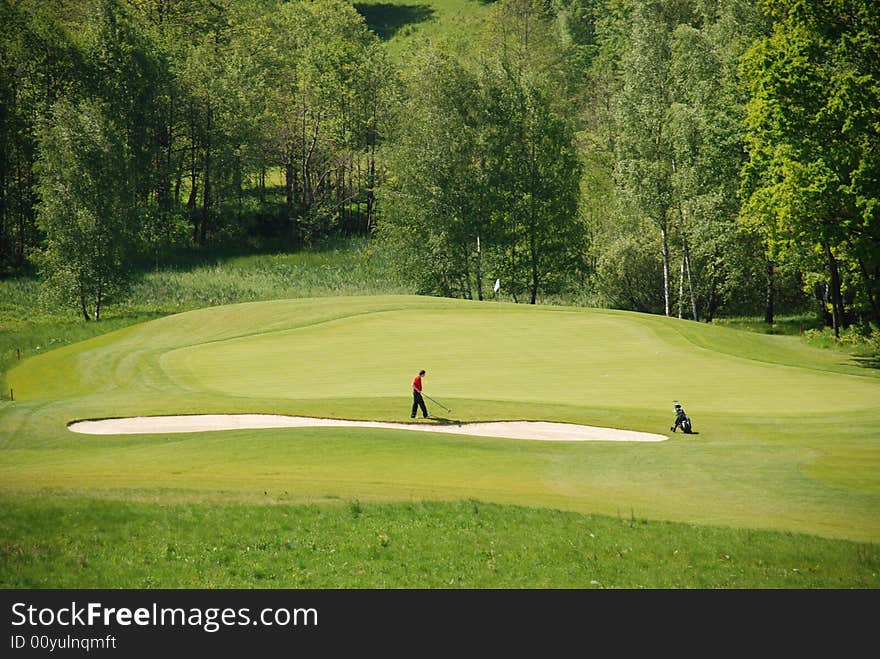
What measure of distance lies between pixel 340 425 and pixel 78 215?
4204cm

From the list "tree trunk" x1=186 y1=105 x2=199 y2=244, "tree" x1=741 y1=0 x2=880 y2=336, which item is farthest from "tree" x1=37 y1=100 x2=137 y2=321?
"tree" x1=741 y1=0 x2=880 y2=336

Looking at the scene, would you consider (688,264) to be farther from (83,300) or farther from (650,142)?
(83,300)

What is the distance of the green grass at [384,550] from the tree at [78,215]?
47958 millimetres

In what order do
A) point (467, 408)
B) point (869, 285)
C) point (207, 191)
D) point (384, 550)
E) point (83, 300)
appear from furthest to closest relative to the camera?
point (207, 191), point (83, 300), point (869, 285), point (467, 408), point (384, 550)

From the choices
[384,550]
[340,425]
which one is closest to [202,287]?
[340,425]

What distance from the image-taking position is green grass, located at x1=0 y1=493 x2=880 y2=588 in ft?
51.4

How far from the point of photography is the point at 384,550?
16969mm

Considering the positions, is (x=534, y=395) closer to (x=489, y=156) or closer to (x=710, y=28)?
(x=489, y=156)

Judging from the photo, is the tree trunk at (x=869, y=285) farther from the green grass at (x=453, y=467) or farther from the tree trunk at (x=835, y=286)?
the green grass at (x=453, y=467)

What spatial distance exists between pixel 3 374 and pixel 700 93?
52.2 metres

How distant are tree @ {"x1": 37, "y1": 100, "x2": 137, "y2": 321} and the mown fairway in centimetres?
1530

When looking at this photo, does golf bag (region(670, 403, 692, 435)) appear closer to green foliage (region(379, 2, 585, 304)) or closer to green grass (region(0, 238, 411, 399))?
green grass (region(0, 238, 411, 399))

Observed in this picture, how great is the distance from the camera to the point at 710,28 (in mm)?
81625
